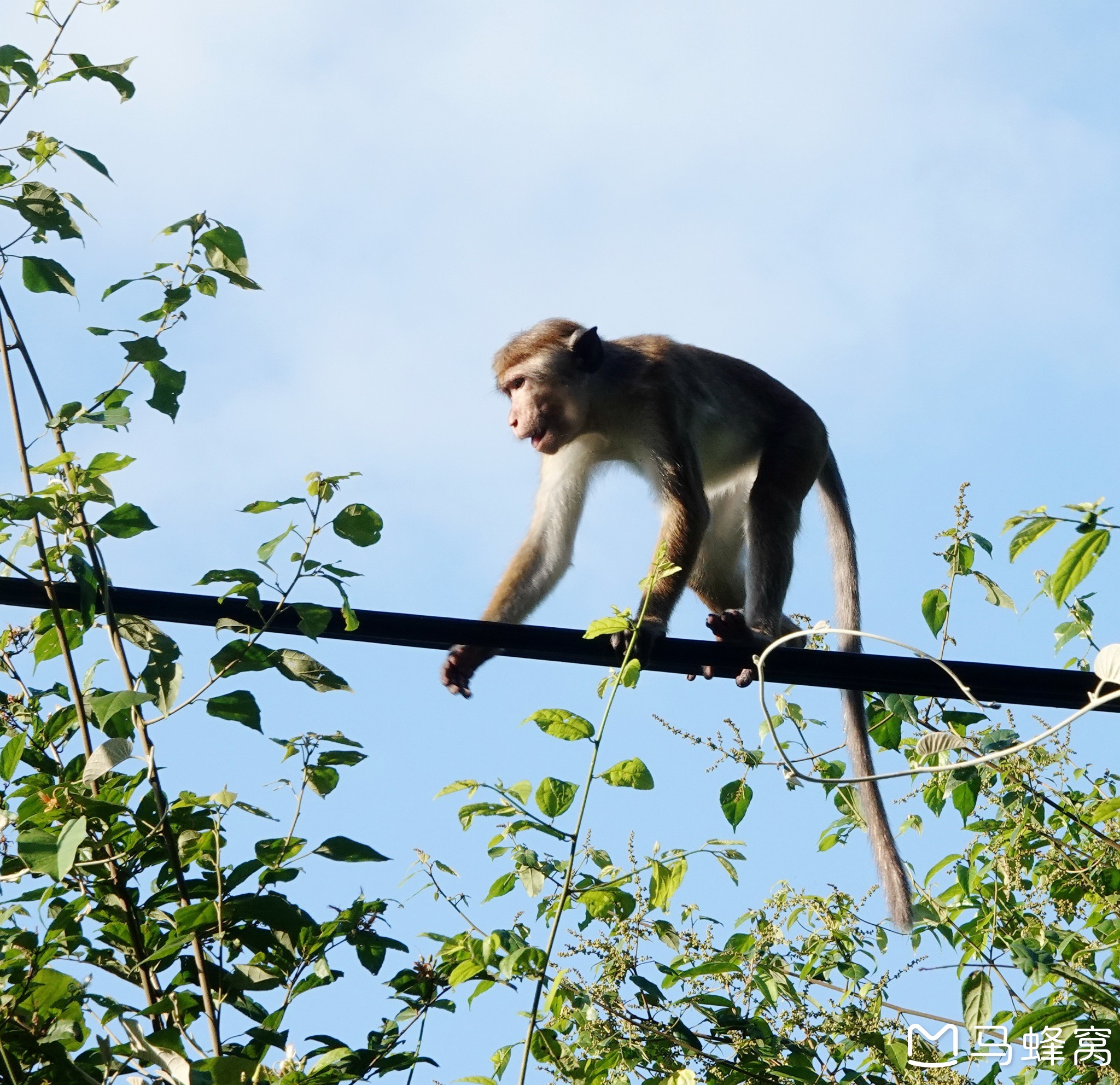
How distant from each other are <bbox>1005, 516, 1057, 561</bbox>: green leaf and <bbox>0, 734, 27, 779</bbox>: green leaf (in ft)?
7.12

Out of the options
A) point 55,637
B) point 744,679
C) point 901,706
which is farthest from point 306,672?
point 744,679

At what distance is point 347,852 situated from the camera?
2.63 m

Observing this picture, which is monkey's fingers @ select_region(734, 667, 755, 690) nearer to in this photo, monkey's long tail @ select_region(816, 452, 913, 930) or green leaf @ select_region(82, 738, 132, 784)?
monkey's long tail @ select_region(816, 452, 913, 930)

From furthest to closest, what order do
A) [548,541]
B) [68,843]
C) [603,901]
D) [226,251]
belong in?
[548,541], [226,251], [603,901], [68,843]

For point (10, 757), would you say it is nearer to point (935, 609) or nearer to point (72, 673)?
point (72, 673)

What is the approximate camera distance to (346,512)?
2879 mm

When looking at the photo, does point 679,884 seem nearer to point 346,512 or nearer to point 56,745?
point 346,512

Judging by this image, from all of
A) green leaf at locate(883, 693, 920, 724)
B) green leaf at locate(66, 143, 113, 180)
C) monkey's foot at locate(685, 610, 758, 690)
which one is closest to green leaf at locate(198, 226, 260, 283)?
green leaf at locate(66, 143, 113, 180)

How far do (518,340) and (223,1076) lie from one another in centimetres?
514

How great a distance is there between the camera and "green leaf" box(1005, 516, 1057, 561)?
117 inches

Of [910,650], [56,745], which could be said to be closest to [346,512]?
[56,745]

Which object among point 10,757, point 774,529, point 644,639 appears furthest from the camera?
point 774,529

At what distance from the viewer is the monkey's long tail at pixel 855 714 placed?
16.1 ft

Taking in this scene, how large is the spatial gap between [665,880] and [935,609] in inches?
69.2
